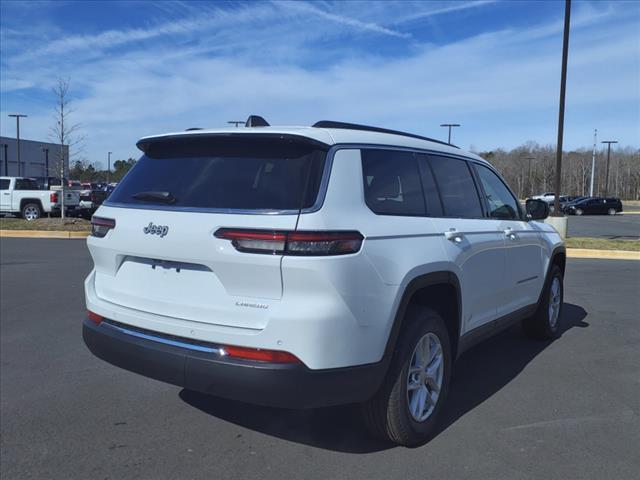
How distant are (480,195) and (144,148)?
2600 mm

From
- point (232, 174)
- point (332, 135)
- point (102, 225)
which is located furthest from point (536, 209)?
point (102, 225)

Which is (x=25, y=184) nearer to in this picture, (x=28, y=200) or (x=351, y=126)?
(x=28, y=200)

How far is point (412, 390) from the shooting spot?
3.46 m

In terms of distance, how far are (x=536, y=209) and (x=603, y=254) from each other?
33.5 ft

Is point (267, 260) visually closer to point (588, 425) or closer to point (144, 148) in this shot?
point (144, 148)

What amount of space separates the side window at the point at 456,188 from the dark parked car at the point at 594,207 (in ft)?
143

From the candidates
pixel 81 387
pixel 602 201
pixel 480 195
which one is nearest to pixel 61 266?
pixel 81 387

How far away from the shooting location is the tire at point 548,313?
5738 mm

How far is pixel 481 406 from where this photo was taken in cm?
412

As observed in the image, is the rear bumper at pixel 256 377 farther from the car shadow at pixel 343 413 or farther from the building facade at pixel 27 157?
the building facade at pixel 27 157

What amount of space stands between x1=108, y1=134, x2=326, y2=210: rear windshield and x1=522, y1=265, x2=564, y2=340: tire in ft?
12.1

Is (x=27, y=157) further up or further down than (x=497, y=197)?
further up

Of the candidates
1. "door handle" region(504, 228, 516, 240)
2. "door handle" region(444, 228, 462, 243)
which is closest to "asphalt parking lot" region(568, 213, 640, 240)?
"door handle" region(504, 228, 516, 240)

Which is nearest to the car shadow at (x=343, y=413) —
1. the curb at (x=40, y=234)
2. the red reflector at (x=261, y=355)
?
the red reflector at (x=261, y=355)
